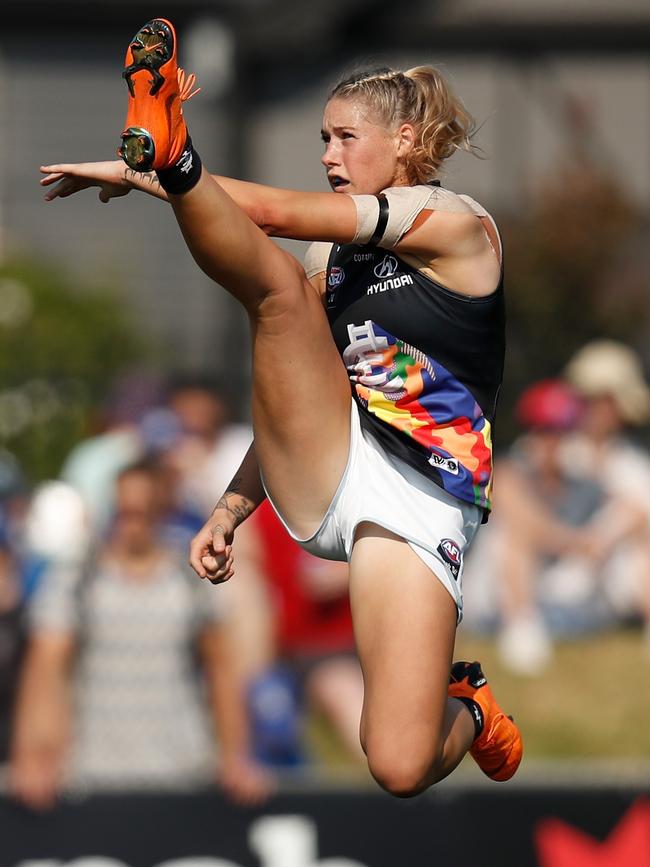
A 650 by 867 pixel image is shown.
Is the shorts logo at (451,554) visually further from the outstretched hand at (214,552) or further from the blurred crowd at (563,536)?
the blurred crowd at (563,536)

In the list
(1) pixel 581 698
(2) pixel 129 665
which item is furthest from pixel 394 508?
(1) pixel 581 698

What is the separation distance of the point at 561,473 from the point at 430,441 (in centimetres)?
469

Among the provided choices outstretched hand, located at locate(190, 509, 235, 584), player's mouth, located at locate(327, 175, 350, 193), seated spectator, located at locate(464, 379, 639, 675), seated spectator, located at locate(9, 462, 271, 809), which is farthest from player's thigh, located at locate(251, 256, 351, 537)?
seated spectator, located at locate(464, 379, 639, 675)

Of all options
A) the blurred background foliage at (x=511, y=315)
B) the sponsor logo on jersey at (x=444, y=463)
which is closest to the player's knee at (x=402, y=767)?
the sponsor logo on jersey at (x=444, y=463)

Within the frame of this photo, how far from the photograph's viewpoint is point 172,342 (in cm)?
1500

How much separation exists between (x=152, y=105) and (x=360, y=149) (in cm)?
74

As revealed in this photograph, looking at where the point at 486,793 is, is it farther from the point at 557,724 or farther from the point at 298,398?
the point at 298,398

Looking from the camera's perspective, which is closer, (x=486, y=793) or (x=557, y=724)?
(x=486, y=793)

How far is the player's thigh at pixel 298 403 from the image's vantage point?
146 inches

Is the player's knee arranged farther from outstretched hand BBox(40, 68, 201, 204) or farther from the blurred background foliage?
the blurred background foliage

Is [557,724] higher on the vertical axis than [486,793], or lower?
lower

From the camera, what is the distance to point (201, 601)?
20.7 feet

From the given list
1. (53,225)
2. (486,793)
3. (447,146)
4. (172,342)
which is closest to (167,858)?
(486,793)

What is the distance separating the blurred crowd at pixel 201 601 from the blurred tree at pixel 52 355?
4.84 feet
